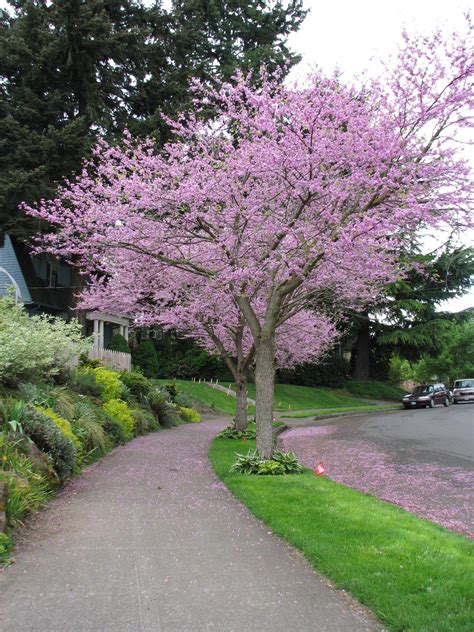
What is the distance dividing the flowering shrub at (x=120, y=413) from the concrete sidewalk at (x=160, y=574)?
5940mm

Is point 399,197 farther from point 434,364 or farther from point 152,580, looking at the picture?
point 434,364

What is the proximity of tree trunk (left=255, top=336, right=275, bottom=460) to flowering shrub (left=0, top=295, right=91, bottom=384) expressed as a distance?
430 cm

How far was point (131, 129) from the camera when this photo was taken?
21016 millimetres

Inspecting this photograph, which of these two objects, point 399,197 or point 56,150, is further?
point 56,150

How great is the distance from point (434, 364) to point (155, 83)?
50742mm

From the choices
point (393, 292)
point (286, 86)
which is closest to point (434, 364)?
point (393, 292)

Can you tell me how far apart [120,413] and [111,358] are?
6.81 m

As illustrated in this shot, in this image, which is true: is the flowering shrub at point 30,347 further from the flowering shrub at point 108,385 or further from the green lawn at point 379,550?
the green lawn at point 379,550

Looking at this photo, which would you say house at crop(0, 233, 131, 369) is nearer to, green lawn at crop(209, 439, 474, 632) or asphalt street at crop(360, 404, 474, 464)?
asphalt street at crop(360, 404, 474, 464)

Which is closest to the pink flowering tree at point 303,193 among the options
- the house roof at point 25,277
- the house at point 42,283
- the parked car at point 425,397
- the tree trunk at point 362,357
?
the house at point 42,283

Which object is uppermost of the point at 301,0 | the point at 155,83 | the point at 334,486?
the point at 301,0

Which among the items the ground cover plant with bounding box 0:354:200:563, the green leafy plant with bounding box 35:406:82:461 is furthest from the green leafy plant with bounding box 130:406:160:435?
the green leafy plant with bounding box 35:406:82:461

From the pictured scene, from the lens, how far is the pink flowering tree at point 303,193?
8734 mm

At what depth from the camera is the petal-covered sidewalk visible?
7.49 meters
